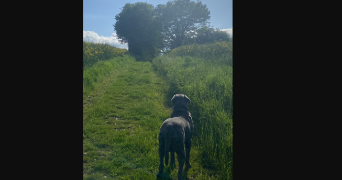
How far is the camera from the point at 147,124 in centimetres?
450

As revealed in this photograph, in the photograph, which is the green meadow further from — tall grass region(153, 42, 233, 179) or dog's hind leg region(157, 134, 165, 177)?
dog's hind leg region(157, 134, 165, 177)

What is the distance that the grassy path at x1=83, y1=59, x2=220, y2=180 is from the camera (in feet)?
9.50

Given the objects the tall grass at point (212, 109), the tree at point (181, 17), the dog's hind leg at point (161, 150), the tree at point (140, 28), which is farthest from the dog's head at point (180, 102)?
the tree at point (140, 28)

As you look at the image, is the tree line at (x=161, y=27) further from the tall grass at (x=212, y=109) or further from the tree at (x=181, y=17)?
the tall grass at (x=212, y=109)

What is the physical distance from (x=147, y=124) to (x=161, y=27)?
410 cm

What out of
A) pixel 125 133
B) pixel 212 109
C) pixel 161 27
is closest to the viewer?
pixel 125 133

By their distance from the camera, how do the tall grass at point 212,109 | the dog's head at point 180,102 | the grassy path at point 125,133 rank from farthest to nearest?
the dog's head at point 180,102 → the tall grass at point 212,109 → the grassy path at point 125,133

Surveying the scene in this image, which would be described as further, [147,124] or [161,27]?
[161,27]

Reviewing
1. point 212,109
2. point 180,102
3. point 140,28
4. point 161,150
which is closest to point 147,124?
point 180,102

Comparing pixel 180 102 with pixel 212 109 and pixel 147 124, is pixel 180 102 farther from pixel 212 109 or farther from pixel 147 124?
pixel 147 124

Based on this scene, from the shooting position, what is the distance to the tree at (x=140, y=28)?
41.9 ft

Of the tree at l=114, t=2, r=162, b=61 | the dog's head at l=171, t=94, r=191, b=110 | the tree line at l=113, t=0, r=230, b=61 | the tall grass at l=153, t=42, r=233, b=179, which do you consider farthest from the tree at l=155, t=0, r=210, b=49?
the tree at l=114, t=2, r=162, b=61
